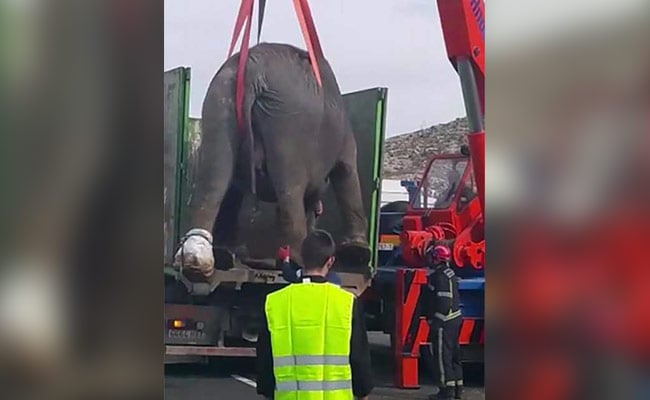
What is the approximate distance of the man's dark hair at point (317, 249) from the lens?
2373mm

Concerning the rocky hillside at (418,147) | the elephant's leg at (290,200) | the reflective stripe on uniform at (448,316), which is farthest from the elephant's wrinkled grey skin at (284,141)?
the reflective stripe on uniform at (448,316)

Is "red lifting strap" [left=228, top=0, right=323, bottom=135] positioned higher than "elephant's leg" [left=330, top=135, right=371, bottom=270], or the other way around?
"red lifting strap" [left=228, top=0, right=323, bottom=135]

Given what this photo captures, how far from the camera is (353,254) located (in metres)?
2.50

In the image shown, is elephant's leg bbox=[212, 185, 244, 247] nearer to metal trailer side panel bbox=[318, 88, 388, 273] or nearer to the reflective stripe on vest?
metal trailer side panel bbox=[318, 88, 388, 273]

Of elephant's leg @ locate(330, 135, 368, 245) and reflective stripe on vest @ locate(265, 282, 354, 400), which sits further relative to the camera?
elephant's leg @ locate(330, 135, 368, 245)

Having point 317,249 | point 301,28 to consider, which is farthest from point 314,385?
point 301,28

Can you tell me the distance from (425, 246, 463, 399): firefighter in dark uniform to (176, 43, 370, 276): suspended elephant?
342mm

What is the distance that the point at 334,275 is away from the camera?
94.8 inches

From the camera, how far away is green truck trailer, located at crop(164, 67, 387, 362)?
97.0 inches

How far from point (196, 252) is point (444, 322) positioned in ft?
2.60

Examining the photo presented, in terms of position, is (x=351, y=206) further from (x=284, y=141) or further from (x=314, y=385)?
(x=314, y=385)

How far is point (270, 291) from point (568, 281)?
3.26 ft

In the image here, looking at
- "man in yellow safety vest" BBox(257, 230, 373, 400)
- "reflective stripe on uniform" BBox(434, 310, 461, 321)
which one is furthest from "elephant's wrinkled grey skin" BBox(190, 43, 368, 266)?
"reflective stripe on uniform" BBox(434, 310, 461, 321)

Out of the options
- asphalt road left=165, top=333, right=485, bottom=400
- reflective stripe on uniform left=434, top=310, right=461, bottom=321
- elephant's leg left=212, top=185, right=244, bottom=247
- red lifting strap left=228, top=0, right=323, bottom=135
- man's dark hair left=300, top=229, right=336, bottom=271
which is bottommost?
asphalt road left=165, top=333, right=485, bottom=400
